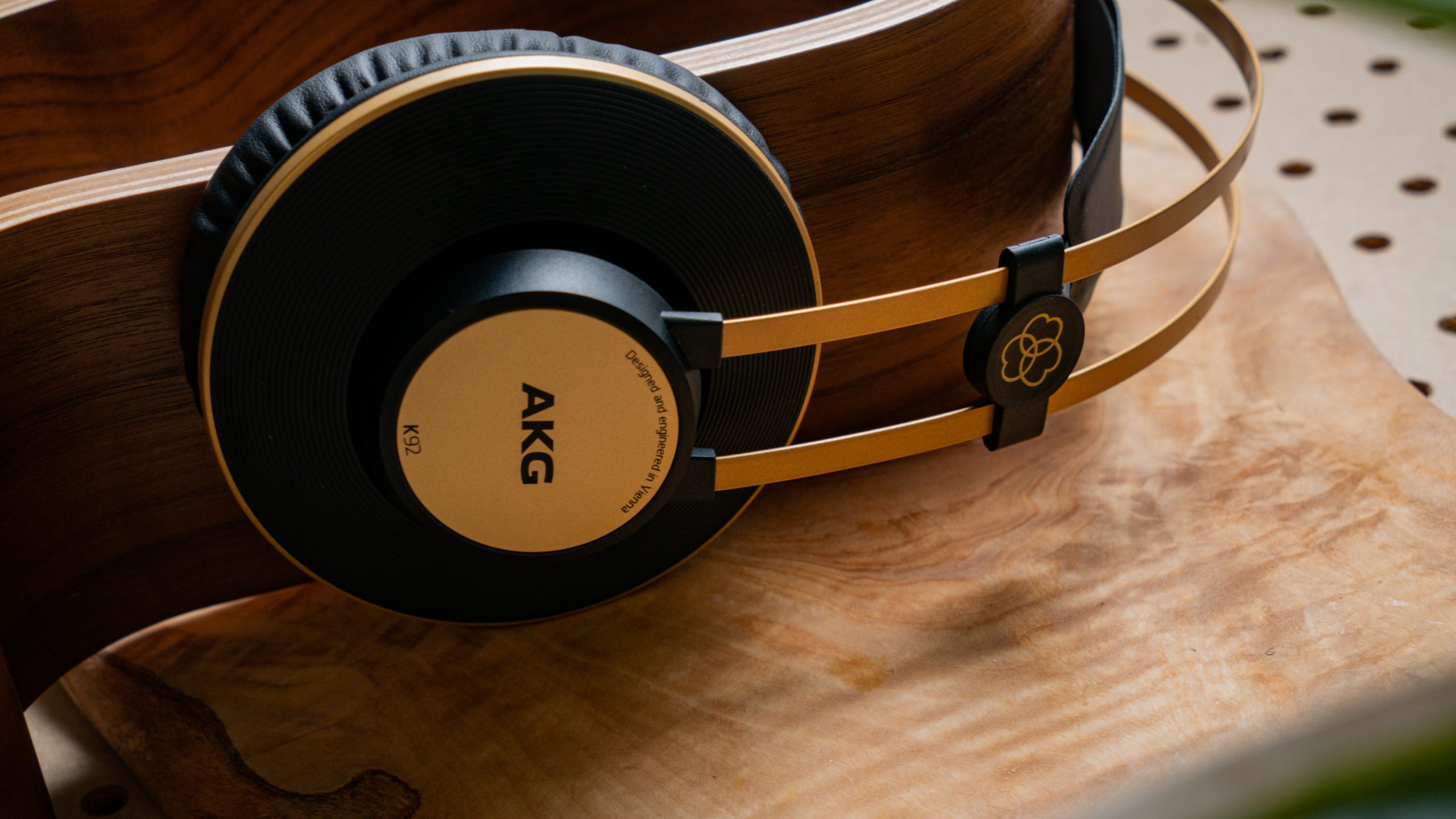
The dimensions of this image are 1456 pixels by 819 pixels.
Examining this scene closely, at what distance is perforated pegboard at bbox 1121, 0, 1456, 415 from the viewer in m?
0.65

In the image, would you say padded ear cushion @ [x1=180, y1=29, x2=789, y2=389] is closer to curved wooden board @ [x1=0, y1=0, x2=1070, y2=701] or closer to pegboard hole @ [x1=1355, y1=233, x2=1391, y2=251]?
curved wooden board @ [x1=0, y1=0, x2=1070, y2=701]

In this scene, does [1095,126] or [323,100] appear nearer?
[323,100]

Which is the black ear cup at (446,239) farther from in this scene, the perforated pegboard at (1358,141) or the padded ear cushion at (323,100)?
the perforated pegboard at (1358,141)

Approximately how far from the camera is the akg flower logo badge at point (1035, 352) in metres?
0.44

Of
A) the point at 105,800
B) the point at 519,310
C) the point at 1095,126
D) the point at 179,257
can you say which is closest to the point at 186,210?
the point at 179,257

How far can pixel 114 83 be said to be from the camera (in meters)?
0.58

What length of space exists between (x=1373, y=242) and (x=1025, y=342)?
0.39 m

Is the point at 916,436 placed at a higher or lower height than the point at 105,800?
higher

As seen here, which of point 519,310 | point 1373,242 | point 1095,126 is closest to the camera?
point 519,310

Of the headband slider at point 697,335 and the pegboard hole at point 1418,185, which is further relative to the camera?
the pegboard hole at point 1418,185

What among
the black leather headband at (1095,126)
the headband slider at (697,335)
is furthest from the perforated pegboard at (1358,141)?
the headband slider at (697,335)

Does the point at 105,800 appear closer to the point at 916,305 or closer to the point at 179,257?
the point at 179,257

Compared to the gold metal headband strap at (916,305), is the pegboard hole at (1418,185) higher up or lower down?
lower down

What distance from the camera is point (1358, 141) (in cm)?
77
